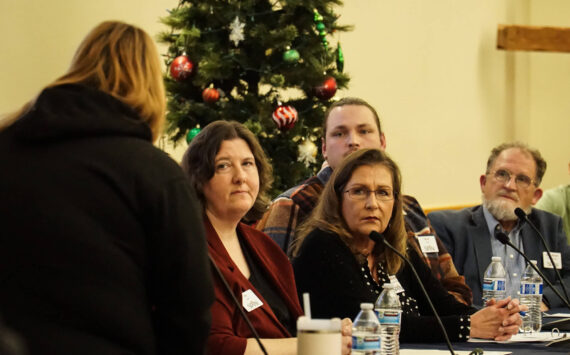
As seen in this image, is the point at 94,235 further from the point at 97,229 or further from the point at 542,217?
the point at 542,217

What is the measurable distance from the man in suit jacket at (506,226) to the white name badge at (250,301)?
1.93 m

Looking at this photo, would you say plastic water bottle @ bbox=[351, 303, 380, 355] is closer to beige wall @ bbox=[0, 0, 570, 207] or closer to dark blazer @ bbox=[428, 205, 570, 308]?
dark blazer @ bbox=[428, 205, 570, 308]

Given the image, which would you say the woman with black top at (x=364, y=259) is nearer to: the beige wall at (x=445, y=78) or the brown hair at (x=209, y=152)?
the brown hair at (x=209, y=152)

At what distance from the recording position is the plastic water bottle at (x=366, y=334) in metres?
2.15

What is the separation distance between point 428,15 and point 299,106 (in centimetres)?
291

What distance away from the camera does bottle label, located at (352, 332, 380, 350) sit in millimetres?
2150

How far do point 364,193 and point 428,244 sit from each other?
0.94m

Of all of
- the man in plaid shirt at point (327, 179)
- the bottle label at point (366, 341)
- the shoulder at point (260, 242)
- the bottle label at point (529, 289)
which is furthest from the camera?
the bottle label at point (529, 289)

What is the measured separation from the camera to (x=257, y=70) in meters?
4.50

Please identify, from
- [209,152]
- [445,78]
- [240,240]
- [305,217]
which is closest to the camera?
[209,152]

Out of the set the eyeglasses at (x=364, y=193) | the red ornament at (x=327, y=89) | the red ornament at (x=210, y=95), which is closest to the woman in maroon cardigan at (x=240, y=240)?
the eyeglasses at (x=364, y=193)

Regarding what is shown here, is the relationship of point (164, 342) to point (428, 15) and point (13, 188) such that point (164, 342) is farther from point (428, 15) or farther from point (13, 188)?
point (428, 15)

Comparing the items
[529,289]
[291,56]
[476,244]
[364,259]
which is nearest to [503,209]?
[476,244]

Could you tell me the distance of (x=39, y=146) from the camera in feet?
5.41
